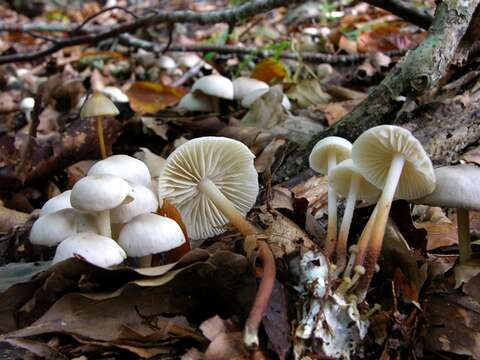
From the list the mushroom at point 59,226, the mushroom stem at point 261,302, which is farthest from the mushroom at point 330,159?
the mushroom at point 59,226

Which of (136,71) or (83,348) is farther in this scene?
(136,71)

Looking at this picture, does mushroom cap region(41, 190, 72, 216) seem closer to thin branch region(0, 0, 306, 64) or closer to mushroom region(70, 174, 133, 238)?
mushroom region(70, 174, 133, 238)

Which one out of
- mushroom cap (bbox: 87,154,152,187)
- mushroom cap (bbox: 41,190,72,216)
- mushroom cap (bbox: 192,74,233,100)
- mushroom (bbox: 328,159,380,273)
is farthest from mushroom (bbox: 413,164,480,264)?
mushroom cap (bbox: 192,74,233,100)

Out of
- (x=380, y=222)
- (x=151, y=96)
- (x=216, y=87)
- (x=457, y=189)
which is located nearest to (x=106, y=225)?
(x=380, y=222)

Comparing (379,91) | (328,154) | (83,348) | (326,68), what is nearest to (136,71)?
(326,68)

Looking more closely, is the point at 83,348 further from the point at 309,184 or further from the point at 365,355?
the point at 309,184

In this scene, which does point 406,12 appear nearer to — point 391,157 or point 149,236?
point 391,157

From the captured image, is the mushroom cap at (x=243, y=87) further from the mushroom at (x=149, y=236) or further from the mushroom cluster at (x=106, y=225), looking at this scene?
the mushroom at (x=149, y=236)
